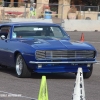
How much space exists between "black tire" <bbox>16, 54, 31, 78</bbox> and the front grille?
58 centimetres

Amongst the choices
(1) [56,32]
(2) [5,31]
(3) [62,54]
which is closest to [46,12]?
(2) [5,31]

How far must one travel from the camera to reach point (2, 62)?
47.8 ft

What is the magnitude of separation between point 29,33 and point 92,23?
27.7m

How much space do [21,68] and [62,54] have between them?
47.1 inches

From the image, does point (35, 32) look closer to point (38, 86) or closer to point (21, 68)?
point (21, 68)

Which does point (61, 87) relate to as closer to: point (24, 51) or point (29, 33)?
point (24, 51)

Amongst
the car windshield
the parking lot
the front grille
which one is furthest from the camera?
the car windshield

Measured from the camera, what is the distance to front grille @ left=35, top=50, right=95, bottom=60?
12.7 meters

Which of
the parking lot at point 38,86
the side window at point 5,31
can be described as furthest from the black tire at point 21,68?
the side window at point 5,31

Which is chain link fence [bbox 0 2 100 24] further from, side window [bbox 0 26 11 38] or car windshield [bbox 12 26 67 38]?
car windshield [bbox 12 26 67 38]

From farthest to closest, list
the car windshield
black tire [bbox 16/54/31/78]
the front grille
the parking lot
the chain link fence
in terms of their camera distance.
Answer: the chain link fence < the car windshield < black tire [bbox 16/54/31/78] < the front grille < the parking lot

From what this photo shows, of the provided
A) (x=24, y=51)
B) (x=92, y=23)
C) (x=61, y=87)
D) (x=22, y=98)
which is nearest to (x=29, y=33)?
(x=24, y=51)

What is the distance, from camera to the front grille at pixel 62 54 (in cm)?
1271

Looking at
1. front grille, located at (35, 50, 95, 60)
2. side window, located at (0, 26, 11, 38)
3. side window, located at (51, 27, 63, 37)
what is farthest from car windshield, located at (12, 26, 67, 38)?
front grille, located at (35, 50, 95, 60)
